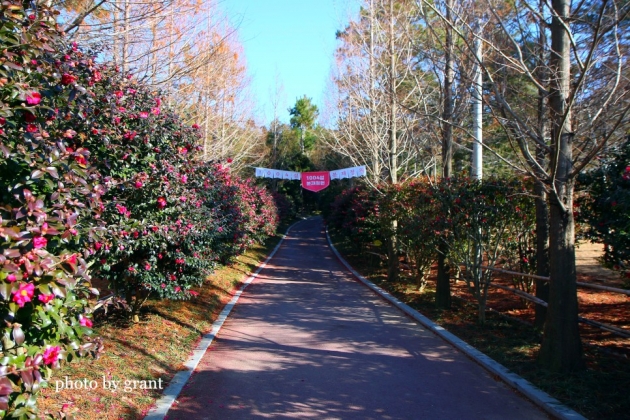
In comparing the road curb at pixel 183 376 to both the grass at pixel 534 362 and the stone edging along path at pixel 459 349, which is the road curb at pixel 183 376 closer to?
the stone edging along path at pixel 459 349

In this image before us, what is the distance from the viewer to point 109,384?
549 centimetres

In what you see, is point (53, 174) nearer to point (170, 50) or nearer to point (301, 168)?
point (170, 50)

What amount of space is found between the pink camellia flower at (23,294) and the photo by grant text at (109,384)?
10.8 ft

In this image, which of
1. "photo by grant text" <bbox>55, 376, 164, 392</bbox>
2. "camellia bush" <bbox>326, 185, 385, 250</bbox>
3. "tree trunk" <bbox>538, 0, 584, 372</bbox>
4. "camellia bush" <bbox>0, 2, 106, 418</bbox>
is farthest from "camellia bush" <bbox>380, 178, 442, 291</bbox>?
Answer: "camellia bush" <bbox>0, 2, 106, 418</bbox>

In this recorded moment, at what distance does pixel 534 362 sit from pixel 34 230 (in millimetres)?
6135

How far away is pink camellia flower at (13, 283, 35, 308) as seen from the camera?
2281mm

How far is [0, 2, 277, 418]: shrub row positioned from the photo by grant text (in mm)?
1235

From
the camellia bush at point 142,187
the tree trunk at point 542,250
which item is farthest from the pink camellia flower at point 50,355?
the tree trunk at point 542,250

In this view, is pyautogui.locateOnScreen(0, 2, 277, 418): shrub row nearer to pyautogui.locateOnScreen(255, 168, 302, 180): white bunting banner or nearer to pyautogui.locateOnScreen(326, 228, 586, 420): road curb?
pyautogui.locateOnScreen(326, 228, 586, 420): road curb

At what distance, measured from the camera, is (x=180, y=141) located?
7.00 metres

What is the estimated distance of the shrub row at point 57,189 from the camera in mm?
2438

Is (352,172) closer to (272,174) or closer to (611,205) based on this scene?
(272,174)

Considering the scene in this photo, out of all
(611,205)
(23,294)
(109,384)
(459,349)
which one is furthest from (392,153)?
(23,294)

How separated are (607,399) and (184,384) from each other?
4.61 m
